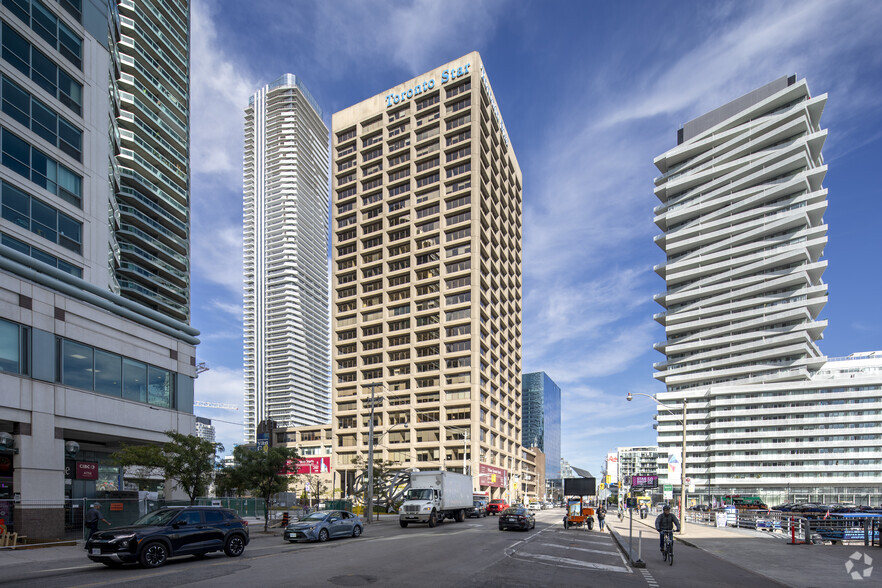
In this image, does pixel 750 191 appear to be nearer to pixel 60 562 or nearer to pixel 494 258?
pixel 494 258

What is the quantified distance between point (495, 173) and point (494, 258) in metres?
16.8

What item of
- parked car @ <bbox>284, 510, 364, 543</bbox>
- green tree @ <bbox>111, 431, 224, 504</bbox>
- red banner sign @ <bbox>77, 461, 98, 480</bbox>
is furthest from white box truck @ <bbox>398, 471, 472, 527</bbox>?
red banner sign @ <bbox>77, 461, 98, 480</bbox>

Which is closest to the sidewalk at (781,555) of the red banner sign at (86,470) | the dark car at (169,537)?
the dark car at (169,537)

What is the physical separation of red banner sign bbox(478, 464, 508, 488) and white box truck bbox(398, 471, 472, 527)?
49887 mm

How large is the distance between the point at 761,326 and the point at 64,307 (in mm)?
123242

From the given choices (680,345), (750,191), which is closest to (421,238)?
(680,345)

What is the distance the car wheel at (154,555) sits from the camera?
640 inches

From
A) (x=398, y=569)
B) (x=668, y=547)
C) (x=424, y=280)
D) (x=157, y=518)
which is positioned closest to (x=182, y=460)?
(x=157, y=518)

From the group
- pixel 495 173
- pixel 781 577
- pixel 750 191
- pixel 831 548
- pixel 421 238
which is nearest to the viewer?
pixel 781 577

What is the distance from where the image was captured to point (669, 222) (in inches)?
5384

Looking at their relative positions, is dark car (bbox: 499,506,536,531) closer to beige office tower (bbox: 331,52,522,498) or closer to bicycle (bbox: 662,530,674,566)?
bicycle (bbox: 662,530,674,566)

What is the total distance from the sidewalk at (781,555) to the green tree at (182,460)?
65.4 ft

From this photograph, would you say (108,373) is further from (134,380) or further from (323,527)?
(323,527)

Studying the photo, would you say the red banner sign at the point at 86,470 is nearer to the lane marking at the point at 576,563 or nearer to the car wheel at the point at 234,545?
the car wheel at the point at 234,545
